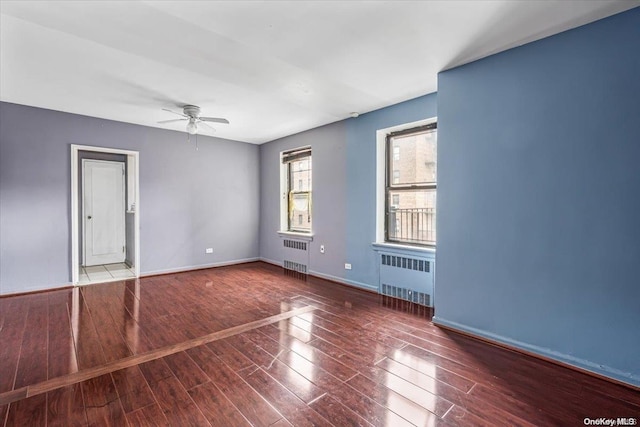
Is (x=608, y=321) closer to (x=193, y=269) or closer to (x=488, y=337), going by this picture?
(x=488, y=337)

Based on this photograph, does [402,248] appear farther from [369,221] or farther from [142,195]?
[142,195]

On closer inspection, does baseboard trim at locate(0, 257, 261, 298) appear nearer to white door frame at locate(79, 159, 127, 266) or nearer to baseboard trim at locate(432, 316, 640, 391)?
white door frame at locate(79, 159, 127, 266)

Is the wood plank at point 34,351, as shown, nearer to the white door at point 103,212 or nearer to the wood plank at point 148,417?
the wood plank at point 148,417

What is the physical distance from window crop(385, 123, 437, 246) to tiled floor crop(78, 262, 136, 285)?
4575mm

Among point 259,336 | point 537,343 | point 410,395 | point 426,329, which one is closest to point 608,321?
point 537,343

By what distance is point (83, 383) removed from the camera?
6.82 feet

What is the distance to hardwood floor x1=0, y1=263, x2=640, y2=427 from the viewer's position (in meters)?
1.78

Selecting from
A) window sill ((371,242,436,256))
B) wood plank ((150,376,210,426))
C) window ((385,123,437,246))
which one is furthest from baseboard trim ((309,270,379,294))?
wood plank ((150,376,210,426))

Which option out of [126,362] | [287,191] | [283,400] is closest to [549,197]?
[283,400]

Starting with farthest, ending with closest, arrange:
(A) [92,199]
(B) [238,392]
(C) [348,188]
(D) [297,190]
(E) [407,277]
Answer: (A) [92,199] < (D) [297,190] < (C) [348,188] < (E) [407,277] < (B) [238,392]

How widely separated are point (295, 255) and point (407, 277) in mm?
2427

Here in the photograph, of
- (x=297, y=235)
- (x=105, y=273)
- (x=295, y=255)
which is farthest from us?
(x=295, y=255)

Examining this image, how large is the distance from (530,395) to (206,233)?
543 cm

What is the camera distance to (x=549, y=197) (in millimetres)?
2414
